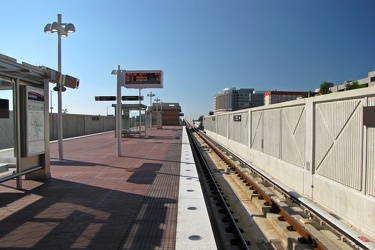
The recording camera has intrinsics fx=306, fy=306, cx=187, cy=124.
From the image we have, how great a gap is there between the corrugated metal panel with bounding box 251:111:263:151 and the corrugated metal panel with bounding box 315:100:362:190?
515cm

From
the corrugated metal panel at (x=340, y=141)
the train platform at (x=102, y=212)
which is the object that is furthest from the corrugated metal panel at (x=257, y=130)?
the corrugated metal panel at (x=340, y=141)

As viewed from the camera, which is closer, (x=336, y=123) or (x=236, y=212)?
(x=336, y=123)

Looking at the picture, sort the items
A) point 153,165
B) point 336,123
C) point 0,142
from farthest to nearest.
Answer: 1. point 153,165
2. point 0,142
3. point 336,123

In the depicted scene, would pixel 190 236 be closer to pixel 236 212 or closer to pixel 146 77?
pixel 236 212

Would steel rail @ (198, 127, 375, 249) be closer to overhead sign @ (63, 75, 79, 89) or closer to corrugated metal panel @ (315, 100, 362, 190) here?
corrugated metal panel @ (315, 100, 362, 190)

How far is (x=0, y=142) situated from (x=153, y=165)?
15.2 ft

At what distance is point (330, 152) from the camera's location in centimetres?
643

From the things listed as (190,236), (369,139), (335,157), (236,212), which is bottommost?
(236,212)

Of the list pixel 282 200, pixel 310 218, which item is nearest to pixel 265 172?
pixel 282 200

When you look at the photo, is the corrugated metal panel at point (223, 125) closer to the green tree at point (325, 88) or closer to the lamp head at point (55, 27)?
the lamp head at point (55, 27)

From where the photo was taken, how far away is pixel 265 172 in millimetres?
11016

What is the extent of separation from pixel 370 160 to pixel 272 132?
5.57 m

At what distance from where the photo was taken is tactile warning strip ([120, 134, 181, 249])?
3910mm

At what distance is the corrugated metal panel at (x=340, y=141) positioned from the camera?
17.8 feet
